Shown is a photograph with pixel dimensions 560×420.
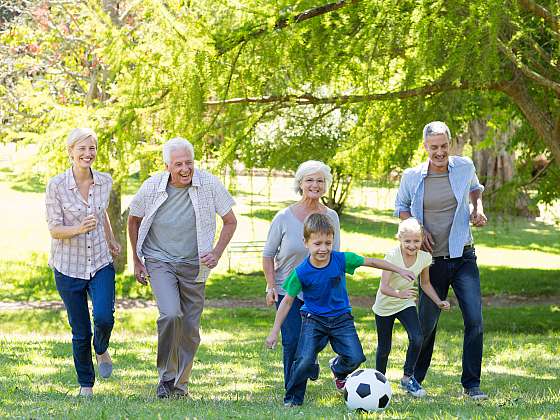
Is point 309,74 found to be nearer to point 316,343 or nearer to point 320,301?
point 320,301

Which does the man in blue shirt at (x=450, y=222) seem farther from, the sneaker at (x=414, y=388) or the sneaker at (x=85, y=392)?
the sneaker at (x=85, y=392)

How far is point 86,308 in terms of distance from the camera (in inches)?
277

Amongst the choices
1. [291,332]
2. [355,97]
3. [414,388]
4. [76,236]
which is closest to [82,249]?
[76,236]

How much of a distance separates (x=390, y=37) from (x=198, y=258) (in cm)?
349

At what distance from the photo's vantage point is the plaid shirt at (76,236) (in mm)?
6887

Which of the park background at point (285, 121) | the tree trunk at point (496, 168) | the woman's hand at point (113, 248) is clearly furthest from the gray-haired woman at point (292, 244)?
the tree trunk at point (496, 168)

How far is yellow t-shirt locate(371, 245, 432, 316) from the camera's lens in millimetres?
7219

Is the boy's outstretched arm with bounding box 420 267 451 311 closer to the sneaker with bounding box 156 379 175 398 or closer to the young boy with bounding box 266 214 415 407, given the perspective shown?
the young boy with bounding box 266 214 415 407

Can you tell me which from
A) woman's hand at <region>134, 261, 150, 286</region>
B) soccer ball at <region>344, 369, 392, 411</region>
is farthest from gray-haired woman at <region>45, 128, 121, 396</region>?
soccer ball at <region>344, 369, 392, 411</region>

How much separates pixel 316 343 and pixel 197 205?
1344mm

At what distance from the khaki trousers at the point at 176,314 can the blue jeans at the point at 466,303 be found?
177 cm

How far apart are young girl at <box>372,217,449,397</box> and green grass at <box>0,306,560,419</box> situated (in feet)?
0.91

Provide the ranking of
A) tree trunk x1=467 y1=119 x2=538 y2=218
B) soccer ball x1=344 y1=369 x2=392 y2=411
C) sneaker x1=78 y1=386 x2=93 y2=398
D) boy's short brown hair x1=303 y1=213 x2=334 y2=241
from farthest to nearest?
1. tree trunk x1=467 y1=119 x2=538 y2=218
2. sneaker x1=78 y1=386 x2=93 y2=398
3. boy's short brown hair x1=303 y1=213 x2=334 y2=241
4. soccer ball x1=344 y1=369 x2=392 y2=411

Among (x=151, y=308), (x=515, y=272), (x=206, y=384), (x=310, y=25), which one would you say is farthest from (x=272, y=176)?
(x=515, y=272)
